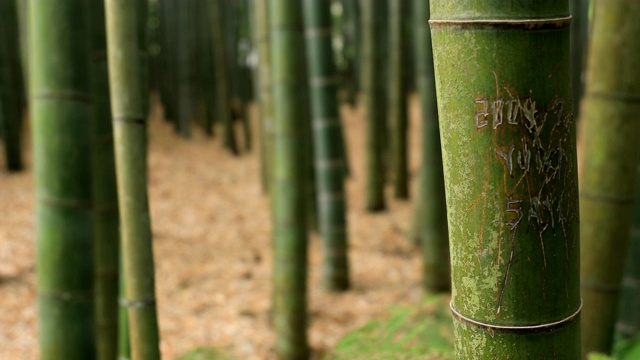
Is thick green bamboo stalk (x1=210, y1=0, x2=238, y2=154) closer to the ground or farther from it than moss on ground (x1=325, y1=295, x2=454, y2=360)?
farther from it

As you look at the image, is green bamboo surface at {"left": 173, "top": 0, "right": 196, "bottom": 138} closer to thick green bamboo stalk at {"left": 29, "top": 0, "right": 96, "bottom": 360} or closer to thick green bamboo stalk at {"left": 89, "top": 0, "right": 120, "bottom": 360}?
thick green bamboo stalk at {"left": 89, "top": 0, "right": 120, "bottom": 360}

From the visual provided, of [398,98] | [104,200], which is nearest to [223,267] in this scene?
[398,98]

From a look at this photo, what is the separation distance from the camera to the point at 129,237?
1.38 meters

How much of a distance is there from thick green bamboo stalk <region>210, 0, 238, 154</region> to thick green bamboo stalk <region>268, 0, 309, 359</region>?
16.1 ft

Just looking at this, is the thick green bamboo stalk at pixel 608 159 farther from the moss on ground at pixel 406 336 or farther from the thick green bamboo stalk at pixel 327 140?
the thick green bamboo stalk at pixel 327 140

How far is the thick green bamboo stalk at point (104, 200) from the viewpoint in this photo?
73.1 inches

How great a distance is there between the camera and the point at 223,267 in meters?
4.41

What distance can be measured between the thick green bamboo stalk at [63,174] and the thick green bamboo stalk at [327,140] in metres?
1.98

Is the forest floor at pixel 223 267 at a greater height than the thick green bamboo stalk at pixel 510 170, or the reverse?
the thick green bamboo stalk at pixel 510 170

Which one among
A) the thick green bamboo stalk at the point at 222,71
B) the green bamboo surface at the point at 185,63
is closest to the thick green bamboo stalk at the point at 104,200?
the thick green bamboo stalk at the point at 222,71

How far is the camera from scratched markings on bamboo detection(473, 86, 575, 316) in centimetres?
71

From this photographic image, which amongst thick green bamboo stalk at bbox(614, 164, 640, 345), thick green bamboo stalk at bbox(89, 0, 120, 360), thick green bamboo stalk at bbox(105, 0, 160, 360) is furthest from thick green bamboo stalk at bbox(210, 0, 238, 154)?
thick green bamboo stalk at bbox(105, 0, 160, 360)

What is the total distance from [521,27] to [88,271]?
1.16 m

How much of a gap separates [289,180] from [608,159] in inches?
52.9
